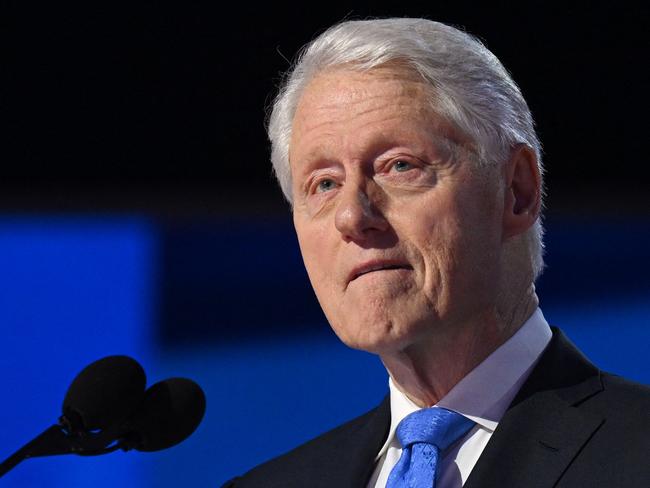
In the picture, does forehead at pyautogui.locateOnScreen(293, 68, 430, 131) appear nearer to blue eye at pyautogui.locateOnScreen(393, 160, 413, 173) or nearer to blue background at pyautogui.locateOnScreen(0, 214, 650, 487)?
blue eye at pyautogui.locateOnScreen(393, 160, 413, 173)

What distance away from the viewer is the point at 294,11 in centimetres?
281

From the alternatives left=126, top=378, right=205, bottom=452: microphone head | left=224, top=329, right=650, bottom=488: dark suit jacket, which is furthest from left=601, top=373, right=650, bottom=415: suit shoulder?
left=126, top=378, right=205, bottom=452: microphone head

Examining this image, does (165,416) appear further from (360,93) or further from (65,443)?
(360,93)

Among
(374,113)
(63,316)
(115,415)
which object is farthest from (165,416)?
(63,316)

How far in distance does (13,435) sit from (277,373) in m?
0.69

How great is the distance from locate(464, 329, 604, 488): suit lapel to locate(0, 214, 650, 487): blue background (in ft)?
2.57

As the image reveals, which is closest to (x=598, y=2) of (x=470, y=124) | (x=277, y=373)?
(x=470, y=124)

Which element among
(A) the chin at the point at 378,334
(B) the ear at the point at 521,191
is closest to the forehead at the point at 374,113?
(B) the ear at the point at 521,191

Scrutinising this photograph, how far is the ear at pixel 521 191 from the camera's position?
6.04ft

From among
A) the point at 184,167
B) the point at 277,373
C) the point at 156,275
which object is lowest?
the point at 277,373

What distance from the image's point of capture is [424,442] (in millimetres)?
1742

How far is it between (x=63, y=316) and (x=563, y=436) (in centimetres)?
159

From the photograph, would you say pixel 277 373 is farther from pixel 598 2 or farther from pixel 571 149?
pixel 598 2

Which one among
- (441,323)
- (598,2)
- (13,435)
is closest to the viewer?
(441,323)
